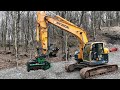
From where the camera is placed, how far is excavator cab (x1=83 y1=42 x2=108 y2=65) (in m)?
17.7

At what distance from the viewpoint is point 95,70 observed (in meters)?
16.8

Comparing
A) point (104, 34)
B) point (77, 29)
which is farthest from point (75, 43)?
point (77, 29)

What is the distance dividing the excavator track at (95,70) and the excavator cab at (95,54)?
1.86 feet

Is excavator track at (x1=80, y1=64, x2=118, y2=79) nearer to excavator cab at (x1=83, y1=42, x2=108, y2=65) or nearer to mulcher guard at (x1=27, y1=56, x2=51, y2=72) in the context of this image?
excavator cab at (x1=83, y1=42, x2=108, y2=65)

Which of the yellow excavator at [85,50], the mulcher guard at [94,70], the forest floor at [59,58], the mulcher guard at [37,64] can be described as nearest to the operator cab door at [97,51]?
the yellow excavator at [85,50]

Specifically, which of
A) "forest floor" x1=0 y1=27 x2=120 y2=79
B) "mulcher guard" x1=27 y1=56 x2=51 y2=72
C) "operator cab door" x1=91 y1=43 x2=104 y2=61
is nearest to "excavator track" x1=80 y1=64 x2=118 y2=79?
"operator cab door" x1=91 y1=43 x2=104 y2=61

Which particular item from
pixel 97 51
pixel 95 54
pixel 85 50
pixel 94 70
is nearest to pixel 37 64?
pixel 85 50

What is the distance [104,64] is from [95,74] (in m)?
1.69

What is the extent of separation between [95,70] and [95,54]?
1.47 metres

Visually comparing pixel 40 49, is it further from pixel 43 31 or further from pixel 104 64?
pixel 104 64

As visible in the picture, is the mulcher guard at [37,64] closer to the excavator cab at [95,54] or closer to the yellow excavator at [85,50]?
the yellow excavator at [85,50]

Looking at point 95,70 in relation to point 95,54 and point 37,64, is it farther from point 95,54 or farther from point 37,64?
point 37,64

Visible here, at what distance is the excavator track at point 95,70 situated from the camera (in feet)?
53.0

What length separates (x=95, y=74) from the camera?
16844mm
